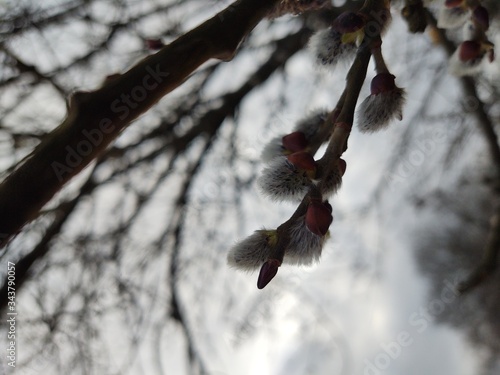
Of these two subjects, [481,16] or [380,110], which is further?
[481,16]

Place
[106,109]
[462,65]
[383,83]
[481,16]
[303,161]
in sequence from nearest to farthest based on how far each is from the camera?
[106,109]
[303,161]
[383,83]
[481,16]
[462,65]

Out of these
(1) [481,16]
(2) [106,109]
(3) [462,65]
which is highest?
(2) [106,109]

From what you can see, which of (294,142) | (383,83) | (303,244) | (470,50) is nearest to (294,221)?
(303,244)

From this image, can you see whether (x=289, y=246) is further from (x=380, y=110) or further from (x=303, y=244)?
(x=380, y=110)

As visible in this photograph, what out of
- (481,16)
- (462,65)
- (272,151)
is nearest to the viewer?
(272,151)

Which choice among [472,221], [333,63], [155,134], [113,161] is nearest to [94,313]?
[113,161]

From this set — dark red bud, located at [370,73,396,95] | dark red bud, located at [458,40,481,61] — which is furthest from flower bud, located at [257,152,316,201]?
dark red bud, located at [458,40,481,61]

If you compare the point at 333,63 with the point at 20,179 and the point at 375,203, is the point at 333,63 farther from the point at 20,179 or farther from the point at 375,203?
the point at 375,203
